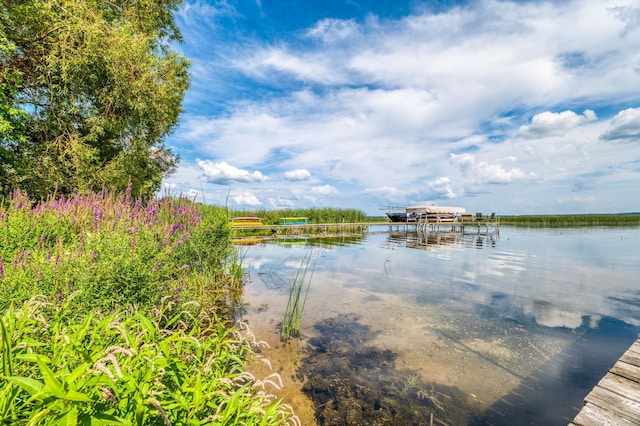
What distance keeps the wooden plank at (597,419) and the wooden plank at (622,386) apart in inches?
17.9

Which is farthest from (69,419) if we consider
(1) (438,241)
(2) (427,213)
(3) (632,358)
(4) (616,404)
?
(2) (427,213)

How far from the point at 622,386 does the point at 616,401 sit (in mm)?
373

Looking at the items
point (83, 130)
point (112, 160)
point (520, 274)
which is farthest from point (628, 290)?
point (83, 130)

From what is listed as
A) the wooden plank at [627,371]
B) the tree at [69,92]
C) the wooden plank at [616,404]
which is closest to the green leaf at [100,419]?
the wooden plank at [616,404]

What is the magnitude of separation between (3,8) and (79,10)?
2.11m

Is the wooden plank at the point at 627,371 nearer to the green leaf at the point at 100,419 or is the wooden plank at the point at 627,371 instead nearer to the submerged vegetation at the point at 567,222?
the green leaf at the point at 100,419

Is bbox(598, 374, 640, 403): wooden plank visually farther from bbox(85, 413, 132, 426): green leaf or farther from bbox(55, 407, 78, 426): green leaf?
bbox(55, 407, 78, 426): green leaf

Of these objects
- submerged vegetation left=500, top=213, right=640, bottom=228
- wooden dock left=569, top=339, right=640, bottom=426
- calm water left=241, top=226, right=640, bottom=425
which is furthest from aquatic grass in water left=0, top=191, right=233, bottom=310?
submerged vegetation left=500, top=213, right=640, bottom=228

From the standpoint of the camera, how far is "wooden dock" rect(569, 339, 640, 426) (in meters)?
2.46

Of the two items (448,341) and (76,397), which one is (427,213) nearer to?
(448,341)

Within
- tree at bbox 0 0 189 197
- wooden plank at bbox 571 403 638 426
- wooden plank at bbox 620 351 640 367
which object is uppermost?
tree at bbox 0 0 189 197

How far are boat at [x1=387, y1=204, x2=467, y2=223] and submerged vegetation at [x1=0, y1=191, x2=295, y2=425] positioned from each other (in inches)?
1280

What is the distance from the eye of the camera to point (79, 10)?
1072 centimetres

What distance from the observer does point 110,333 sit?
1557 millimetres
